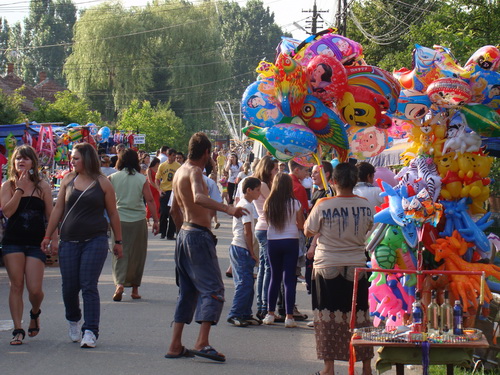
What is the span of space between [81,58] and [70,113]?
9.51m

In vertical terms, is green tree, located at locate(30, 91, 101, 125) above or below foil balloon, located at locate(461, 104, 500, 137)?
above

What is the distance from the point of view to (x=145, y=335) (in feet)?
29.1

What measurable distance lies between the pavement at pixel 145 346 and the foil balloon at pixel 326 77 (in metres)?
2.54

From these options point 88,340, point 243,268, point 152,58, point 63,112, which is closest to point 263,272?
point 243,268

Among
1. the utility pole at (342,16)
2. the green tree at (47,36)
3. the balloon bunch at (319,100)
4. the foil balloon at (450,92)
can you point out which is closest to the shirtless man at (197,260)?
the balloon bunch at (319,100)

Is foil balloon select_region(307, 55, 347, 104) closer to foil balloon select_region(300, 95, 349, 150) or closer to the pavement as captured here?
foil balloon select_region(300, 95, 349, 150)

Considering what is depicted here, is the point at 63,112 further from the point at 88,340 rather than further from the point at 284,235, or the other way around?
the point at 88,340

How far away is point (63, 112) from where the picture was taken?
39.9m

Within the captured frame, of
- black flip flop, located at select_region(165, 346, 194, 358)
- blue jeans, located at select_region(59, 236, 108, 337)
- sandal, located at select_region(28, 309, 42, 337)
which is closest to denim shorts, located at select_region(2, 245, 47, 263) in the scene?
blue jeans, located at select_region(59, 236, 108, 337)

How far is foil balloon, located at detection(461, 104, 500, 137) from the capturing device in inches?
305

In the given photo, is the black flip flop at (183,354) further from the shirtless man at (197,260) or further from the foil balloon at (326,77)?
the foil balloon at (326,77)

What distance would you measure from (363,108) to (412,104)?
458mm

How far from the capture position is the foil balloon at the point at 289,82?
788cm

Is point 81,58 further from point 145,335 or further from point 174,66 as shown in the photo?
point 145,335
